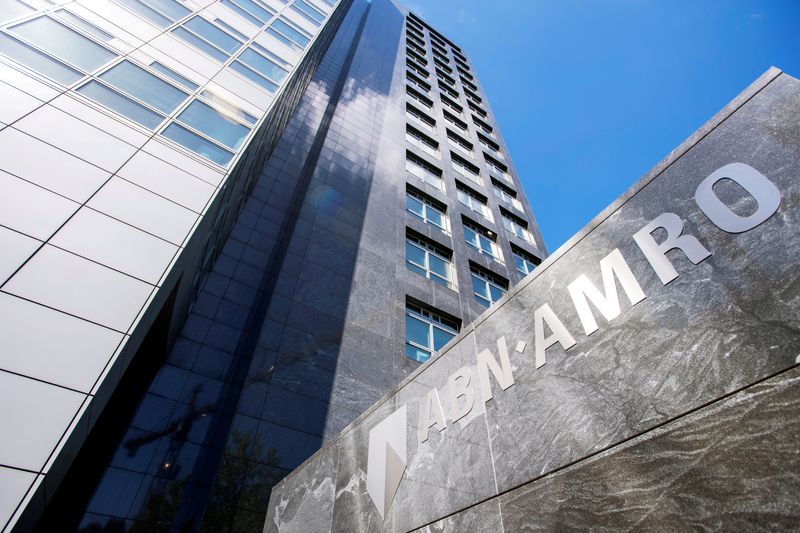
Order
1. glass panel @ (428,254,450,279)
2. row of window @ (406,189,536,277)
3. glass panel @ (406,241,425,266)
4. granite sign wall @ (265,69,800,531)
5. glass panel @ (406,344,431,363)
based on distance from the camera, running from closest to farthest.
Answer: granite sign wall @ (265,69,800,531) < glass panel @ (406,344,431,363) < glass panel @ (406,241,425,266) < glass panel @ (428,254,450,279) < row of window @ (406,189,536,277)

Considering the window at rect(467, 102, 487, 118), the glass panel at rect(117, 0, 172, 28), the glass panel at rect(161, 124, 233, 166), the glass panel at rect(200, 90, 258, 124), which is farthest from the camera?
the window at rect(467, 102, 487, 118)

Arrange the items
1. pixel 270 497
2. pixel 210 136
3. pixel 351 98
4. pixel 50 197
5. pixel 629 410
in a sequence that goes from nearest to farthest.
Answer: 1. pixel 629 410
2. pixel 50 197
3. pixel 270 497
4. pixel 210 136
5. pixel 351 98

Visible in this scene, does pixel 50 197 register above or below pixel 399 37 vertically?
below

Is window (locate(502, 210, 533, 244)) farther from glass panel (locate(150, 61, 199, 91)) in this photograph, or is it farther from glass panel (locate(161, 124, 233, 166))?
glass panel (locate(150, 61, 199, 91))

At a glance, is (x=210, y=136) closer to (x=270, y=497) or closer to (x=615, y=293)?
(x=270, y=497)

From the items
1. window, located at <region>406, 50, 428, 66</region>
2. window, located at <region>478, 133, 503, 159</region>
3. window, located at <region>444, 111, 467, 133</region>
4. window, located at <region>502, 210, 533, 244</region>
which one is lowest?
window, located at <region>502, 210, 533, 244</region>

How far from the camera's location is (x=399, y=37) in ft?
139

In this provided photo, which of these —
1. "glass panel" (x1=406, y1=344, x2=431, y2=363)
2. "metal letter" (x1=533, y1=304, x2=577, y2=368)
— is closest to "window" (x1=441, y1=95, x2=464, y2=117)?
"glass panel" (x1=406, y1=344, x2=431, y2=363)

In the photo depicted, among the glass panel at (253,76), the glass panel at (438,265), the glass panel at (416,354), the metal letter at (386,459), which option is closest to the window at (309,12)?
the glass panel at (253,76)

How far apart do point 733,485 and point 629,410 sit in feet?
2.66

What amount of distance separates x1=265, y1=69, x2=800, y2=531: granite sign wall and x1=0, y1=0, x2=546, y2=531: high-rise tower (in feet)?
18.4

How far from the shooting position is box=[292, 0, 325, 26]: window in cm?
2280

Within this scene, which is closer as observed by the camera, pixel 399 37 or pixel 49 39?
pixel 49 39

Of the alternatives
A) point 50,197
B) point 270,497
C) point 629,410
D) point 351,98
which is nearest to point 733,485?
point 629,410
